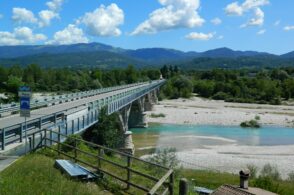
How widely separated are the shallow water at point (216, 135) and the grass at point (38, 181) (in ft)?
127

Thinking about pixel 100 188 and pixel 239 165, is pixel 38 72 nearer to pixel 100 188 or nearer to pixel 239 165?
pixel 239 165

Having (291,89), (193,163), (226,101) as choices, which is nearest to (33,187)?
(193,163)

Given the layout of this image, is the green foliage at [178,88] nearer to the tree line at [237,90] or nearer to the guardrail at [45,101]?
the tree line at [237,90]

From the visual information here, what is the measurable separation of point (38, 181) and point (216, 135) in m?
53.9

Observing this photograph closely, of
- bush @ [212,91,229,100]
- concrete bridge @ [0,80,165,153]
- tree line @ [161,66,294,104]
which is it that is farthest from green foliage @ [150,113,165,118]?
bush @ [212,91,229,100]

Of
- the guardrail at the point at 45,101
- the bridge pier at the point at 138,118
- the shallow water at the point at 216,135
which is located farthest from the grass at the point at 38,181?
the bridge pier at the point at 138,118

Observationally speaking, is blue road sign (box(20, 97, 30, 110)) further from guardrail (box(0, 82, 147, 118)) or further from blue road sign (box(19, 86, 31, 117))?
guardrail (box(0, 82, 147, 118))

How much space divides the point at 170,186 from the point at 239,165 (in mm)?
31552

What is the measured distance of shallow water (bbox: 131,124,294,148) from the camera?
5888 centimetres

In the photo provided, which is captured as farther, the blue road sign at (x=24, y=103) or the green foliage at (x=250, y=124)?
the green foliage at (x=250, y=124)

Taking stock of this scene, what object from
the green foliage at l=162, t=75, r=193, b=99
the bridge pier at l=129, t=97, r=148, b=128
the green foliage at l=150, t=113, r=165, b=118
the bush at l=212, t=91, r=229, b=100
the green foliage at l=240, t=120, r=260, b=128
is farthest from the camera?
the green foliage at l=162, t=75, r=193, b=99

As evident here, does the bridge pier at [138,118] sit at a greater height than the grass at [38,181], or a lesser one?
lesser

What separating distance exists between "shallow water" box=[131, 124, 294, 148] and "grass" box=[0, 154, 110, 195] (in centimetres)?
3865

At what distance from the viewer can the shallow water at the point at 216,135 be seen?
58.9 metres
